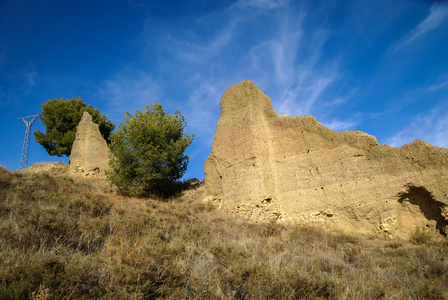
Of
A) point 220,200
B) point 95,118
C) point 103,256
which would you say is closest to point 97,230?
point 103,256

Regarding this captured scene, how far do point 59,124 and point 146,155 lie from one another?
13.1 metres

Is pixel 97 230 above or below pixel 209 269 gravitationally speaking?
above

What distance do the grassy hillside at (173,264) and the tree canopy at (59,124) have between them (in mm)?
17896

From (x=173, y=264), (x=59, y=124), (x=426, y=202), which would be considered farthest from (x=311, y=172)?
(x=59, y=124)

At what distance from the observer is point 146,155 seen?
1623 cm

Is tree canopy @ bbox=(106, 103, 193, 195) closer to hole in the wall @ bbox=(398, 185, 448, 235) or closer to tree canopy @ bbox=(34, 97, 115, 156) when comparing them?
tree canopy @ bbox=(34, 97, 115, 156)

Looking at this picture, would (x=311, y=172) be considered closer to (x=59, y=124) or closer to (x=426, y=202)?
(x=426, y=202)

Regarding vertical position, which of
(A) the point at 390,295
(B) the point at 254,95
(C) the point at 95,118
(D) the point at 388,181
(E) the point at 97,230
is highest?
(C) the point at 95,118

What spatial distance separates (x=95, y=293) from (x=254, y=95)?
465 inches

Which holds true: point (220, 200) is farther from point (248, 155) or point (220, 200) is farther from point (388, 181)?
point (388, 181)

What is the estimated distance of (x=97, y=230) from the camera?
5688mm

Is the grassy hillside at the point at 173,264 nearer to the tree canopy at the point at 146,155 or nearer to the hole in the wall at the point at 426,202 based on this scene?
the hole in the wall at the point at 426,202

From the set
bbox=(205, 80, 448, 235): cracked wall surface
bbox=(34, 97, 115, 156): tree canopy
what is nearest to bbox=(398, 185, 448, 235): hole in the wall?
bbox=(205, 80, 448, 235): cracked wall surface

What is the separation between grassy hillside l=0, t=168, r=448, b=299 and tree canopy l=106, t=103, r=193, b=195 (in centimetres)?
787
